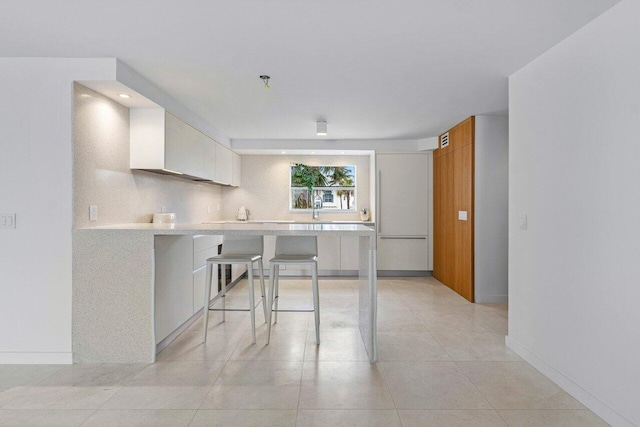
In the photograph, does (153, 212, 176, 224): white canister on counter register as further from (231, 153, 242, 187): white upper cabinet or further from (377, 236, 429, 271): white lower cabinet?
(377, 236, 429, 271): white lower cabinet

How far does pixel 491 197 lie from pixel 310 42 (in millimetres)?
3017

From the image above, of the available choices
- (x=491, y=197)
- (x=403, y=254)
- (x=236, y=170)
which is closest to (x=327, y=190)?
(x=236, y=170)

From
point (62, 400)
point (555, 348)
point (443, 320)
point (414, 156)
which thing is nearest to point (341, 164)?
point (414, 156)

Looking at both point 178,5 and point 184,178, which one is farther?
point 184,178

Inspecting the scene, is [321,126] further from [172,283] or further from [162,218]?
[172,283]

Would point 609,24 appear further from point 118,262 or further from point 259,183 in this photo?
point 259,183

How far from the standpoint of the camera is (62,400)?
213cm

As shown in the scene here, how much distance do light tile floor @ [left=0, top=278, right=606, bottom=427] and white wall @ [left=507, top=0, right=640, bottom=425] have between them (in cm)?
25

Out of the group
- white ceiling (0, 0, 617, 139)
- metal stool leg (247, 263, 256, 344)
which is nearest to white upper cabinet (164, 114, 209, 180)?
white ceiling (0, 0, 617, 139)

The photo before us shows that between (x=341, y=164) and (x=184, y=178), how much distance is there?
9.54 ft

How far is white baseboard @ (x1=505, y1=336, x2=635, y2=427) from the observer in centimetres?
188

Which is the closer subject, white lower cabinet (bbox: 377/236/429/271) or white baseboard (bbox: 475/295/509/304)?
white baseboard (bbox: 475/295/509/304)

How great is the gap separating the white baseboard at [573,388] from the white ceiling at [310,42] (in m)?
2.23

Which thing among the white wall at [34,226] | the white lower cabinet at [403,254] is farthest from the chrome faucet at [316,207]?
the white wall at [34,226]
